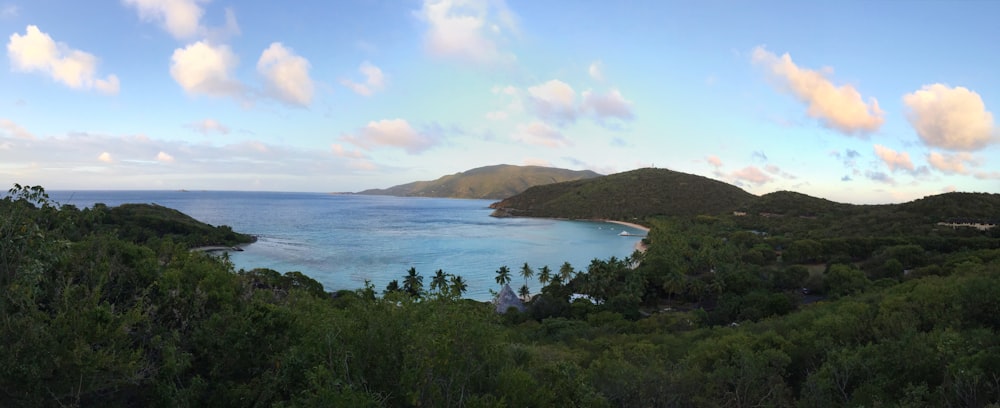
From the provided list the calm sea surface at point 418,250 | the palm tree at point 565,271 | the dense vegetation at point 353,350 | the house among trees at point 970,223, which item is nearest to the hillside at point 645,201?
the calm sea surface at point 418,250

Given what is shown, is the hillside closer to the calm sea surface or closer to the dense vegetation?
the calm sea surface

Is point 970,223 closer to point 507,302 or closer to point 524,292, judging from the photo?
point 524,292

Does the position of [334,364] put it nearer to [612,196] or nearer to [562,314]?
[562,314]

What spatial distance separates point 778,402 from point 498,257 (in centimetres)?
7150

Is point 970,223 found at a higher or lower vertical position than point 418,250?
higher

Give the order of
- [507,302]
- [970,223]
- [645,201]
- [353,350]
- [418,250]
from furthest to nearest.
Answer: [645,201], [418,250], [970,223], [507,302], [353,350]

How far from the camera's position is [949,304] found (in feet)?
70.0

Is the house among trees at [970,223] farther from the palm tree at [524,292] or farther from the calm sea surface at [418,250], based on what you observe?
the palm tree at [524,292]

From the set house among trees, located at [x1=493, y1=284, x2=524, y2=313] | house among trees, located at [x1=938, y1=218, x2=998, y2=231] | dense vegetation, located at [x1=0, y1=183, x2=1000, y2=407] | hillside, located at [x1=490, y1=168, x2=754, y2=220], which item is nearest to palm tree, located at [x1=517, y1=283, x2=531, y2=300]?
house among trees, located at [x1=493, y1=284, x2=524, y2=313]

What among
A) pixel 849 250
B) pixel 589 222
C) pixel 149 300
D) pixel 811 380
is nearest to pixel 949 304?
pixel 811 380

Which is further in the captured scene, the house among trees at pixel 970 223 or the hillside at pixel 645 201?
the hillside at pixel 645 201

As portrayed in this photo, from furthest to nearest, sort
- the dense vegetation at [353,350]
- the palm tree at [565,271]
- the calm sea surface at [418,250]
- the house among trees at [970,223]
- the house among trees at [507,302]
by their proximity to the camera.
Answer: the house among trees at [970,223] → the calm sea surface at [418,250] → the palm tree at [565,271] → the house among trees at [507,302] → the dense vegetation at [353,350]

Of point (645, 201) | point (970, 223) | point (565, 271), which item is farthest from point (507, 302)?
point (645, 201)

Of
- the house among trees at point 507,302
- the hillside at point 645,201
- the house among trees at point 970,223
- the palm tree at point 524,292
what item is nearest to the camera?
the house among trees at point 507,302
